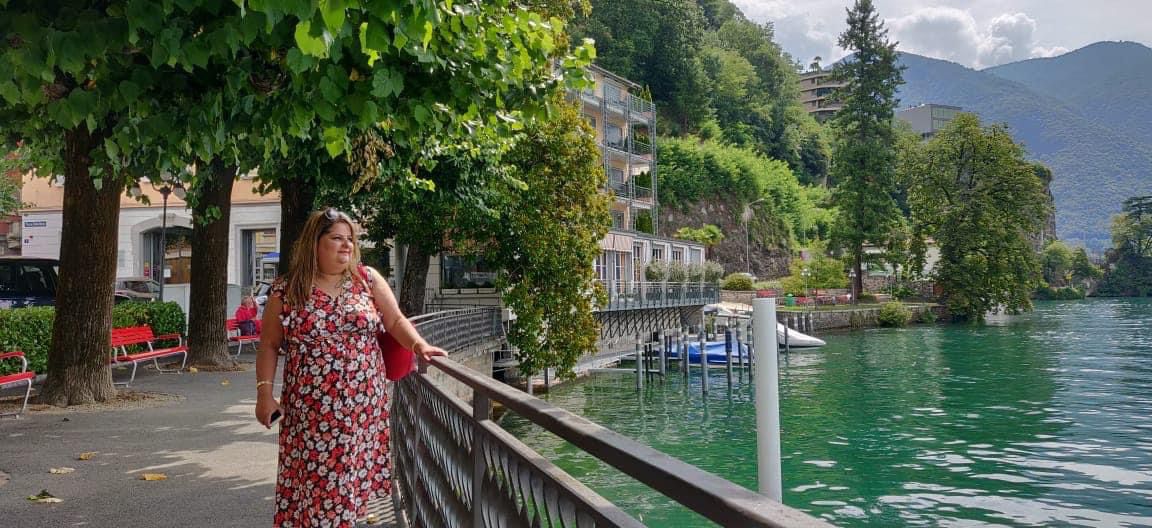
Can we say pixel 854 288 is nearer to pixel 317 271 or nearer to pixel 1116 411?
pixel 1116 411

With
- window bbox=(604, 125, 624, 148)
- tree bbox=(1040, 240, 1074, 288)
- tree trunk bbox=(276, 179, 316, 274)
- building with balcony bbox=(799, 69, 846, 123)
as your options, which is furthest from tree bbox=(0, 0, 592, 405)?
building with balcony bbox=(799, 69, 846, 123)

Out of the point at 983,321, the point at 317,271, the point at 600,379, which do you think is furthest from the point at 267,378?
the point at 983,321

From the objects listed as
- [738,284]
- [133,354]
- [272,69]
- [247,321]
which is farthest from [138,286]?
[738,284]

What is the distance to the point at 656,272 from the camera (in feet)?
171

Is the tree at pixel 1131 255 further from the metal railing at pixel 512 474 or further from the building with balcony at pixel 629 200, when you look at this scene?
the metal railing at pixel 512 474

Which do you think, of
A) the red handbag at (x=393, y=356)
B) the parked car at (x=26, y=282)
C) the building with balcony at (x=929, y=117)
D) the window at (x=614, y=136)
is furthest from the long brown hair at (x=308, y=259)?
the building with balcony at (x=929, y=117)

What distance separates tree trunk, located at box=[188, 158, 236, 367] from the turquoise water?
7.48m

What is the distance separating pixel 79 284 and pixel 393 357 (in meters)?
9.43

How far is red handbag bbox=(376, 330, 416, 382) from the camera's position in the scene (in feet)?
14.1

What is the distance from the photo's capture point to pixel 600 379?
35656mm

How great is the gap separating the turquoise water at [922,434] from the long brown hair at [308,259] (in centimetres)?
1119

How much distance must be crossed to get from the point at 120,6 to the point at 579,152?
62.9 ft

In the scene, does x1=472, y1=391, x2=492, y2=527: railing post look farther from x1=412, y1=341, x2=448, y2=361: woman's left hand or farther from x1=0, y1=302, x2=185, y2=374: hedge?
x1=0, y1=302, x2=185, y2=374: hedge

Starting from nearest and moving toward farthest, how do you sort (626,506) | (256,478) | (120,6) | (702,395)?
(120,6) → (256,478) → (626,506) → (702,395)
